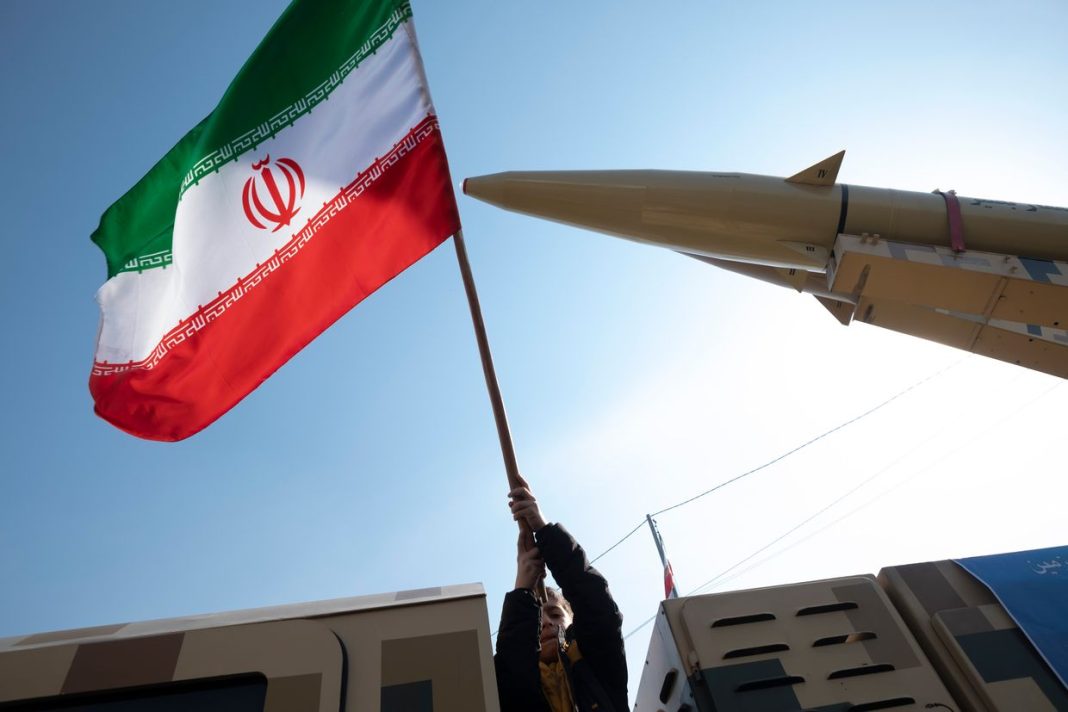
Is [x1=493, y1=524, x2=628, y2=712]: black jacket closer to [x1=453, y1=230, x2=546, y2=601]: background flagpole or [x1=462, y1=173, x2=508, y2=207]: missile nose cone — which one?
[x1=453, y1=230, x2=546, y2=601]: background flagpole

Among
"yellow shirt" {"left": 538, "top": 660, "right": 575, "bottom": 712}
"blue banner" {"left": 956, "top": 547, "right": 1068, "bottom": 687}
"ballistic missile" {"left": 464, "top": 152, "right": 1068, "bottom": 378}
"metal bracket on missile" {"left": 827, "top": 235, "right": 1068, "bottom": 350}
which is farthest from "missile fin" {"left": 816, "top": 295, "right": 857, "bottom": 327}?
"yellow shirt" {"left": 538, "top": 660, "right": 575, "bottom": 712}

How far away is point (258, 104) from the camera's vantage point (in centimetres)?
471

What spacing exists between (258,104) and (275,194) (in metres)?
0.63

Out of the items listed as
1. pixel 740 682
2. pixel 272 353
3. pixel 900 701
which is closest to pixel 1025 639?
pixel 900 701

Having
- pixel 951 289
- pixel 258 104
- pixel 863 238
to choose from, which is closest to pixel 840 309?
pixel 863 238

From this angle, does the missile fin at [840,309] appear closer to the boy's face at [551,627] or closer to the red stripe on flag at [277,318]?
the red stripe on flag at [277,318]

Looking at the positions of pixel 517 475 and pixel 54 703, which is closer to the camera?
pixel 54 703

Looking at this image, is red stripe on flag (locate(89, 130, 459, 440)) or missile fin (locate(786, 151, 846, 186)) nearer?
red stripe on flag (locate(89, 130, 459, 440))

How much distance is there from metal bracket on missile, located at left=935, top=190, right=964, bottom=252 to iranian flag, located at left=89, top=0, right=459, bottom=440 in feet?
10.4

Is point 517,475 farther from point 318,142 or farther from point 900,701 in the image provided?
point 318,142

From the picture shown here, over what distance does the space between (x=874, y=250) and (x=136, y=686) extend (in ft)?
15.1

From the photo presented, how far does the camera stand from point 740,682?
2.56 m

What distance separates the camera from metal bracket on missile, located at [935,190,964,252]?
16.5 ft

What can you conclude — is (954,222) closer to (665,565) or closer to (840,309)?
(840,309)
